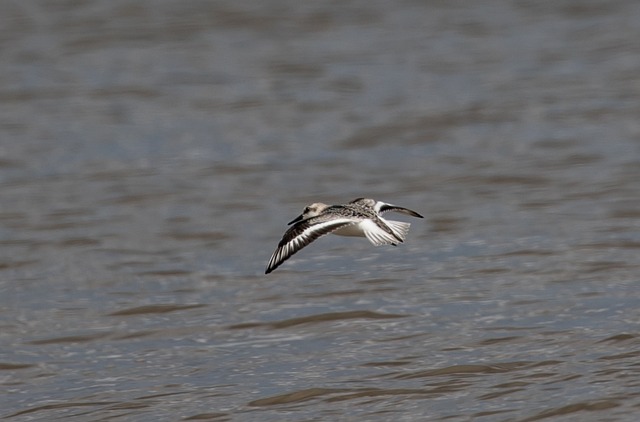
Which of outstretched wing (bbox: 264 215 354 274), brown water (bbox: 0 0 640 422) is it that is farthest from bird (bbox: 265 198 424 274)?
brown water (bbox: 0 0 640 422)

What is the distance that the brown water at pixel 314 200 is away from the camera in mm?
6117

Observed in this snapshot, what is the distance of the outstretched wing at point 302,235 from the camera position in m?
6.13

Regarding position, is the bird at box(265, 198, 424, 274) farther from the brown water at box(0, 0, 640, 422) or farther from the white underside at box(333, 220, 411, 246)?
the brown water at box(0, 0, 640, 422)

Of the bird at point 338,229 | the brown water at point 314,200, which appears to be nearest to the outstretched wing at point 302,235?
the bird at point 338,229

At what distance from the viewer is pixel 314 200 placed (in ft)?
30.1

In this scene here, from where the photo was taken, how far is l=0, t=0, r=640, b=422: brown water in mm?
6117

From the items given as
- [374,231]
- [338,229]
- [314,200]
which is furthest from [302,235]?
[314,200]

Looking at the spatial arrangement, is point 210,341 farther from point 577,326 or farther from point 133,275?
point 577,326

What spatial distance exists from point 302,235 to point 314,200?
3.00m

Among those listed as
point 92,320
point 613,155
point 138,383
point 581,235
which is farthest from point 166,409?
point 613,155

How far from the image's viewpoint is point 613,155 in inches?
385

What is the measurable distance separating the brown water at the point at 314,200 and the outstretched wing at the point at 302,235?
0.53 metres

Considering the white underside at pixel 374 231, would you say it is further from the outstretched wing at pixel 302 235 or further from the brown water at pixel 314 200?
the brown water at pixel 314 200

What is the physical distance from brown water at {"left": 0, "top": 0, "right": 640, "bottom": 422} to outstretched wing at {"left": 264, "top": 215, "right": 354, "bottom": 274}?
0.53 metres
